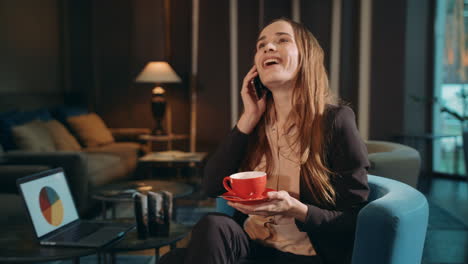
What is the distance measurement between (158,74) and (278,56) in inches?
151

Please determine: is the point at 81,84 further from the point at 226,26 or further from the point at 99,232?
the point at 99,232

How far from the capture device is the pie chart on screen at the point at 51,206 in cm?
179

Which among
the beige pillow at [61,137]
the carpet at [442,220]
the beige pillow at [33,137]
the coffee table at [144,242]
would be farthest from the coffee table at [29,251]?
the carpet at [442,220]

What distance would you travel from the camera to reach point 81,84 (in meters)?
5.83

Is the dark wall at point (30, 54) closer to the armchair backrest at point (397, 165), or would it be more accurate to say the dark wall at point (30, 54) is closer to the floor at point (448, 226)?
the armchair backrest at point (397, 165)

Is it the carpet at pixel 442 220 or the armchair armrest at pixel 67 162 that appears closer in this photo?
the armchair armrest at pixel 67 162

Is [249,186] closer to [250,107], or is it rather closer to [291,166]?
[291,166]

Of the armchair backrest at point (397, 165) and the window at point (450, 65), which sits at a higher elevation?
the window at point (450, 65)

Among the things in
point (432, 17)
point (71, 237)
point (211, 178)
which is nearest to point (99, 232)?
point (71, 237)

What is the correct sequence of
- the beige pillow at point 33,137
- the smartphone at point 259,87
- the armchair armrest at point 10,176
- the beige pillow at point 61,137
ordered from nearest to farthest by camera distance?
1. the smartphone at point 259,87
2. the armchair armrest at point 10,176
3. the beige pillow at point 33,137
4. the beige pillow at point 61,137

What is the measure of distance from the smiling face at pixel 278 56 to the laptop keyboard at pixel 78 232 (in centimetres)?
93

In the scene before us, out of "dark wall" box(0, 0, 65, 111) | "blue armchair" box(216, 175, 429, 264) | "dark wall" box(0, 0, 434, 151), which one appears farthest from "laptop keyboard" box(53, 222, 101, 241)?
"dark wall" box(0, 0, 434, 151)

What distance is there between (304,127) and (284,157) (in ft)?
0.40

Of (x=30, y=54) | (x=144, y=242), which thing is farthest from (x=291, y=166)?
(x=30, y=54)
